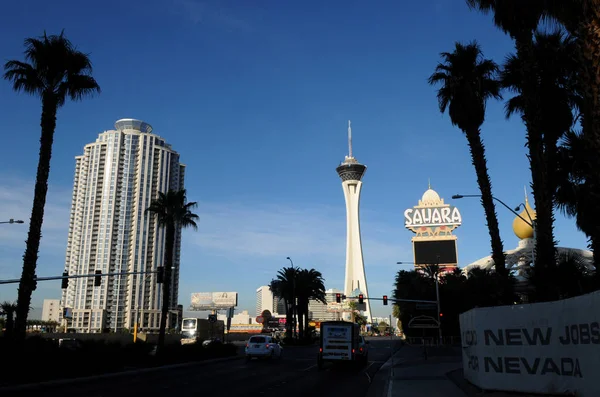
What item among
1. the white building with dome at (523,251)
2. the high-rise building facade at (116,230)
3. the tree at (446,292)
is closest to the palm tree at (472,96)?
the tree at (446,292)

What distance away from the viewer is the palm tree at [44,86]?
24.4 metres

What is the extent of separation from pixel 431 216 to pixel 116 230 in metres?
100

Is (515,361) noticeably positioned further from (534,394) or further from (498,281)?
(498,281)

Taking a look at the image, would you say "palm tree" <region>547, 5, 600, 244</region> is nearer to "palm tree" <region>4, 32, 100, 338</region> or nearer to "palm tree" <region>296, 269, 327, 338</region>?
"palm tree" <region>4, 32, 100, 338</region>

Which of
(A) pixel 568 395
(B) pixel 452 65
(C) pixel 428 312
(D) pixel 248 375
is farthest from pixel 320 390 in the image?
(C) pixel 428 312

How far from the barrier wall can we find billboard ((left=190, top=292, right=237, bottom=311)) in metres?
156

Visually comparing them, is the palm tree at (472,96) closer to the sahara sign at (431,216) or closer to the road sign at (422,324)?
the road sign at (422,324)

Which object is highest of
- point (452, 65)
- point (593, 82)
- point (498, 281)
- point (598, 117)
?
point (452, 65)

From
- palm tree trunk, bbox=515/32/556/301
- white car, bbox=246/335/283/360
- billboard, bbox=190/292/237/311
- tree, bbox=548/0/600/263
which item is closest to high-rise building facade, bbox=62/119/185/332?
billboard, bbox=190/292/237/311

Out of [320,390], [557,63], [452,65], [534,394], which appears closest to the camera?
[534,394]

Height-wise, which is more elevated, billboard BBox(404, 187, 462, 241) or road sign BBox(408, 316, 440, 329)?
billboard BBox(404, 187, 462, 241)

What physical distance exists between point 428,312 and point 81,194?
430ft

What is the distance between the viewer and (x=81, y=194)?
16775 centimetres

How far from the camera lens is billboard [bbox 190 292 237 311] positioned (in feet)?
551
